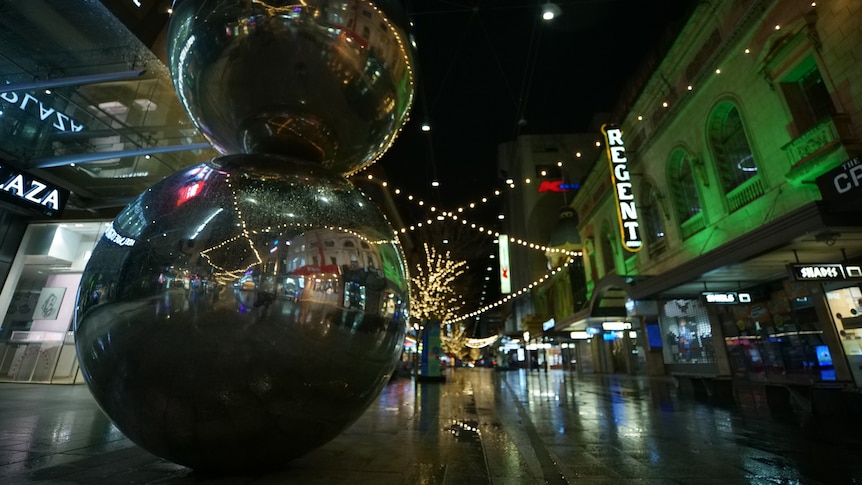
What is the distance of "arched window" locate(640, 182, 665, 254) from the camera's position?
51.7ft

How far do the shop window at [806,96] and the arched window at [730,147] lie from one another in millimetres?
1535

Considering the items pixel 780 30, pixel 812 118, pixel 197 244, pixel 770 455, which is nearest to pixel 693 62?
pixel 780 30

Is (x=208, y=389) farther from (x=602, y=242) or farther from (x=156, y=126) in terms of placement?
(x=602, y=242)

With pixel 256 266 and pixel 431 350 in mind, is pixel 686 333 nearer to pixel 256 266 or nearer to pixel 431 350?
pixel 431 350

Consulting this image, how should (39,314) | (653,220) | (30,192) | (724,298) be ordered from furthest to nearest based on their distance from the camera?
(653,220)
(39,314)
(724,298)
(30,192)

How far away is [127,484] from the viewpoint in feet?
6.91

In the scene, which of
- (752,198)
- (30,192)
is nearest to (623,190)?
(752,198)

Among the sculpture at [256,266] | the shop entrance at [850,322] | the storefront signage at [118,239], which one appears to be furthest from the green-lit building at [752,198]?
the storefront signage at [118,239]

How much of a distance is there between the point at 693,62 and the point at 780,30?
3.70 m

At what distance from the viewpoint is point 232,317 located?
1587 mm

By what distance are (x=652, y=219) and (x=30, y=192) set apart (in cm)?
1973

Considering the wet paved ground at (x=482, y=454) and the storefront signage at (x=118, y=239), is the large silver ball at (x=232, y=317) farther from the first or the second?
the wet paved ground at (x=482, y=454)

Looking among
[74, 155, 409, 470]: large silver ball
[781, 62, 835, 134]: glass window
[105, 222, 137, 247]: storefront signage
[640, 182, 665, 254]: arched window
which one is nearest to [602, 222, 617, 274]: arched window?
[640, 182, 665, 254]: arched window

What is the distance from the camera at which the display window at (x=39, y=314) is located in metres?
11.6
